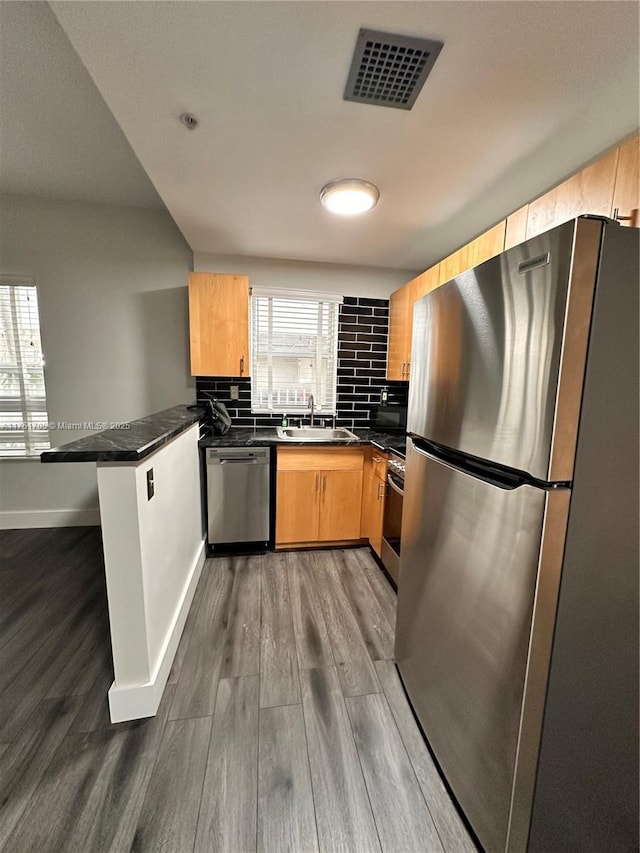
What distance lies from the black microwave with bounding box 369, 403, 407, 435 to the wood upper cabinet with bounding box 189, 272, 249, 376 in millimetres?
1313

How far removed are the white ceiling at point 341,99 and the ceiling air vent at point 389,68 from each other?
0.09 feet

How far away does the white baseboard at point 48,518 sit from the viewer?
2807mm

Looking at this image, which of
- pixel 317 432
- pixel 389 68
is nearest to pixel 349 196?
pixel 389 68

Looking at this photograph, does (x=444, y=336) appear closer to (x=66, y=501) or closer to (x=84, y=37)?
(x=84, y=37)

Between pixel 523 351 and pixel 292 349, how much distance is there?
2.44 metres

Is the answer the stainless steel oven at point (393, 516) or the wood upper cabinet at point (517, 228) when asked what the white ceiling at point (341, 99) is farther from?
the stainless steel oven at point (393, 516)

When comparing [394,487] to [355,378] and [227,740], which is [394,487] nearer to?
[355,378]

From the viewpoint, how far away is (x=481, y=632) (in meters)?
0.93

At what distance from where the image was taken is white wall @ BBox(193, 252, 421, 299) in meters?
2.80

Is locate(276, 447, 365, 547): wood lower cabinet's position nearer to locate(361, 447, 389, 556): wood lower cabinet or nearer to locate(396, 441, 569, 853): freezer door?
locate(361, 447, 389, 556): wood lower cabinet

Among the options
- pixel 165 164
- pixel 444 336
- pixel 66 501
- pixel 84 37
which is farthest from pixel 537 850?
pixel 66 501

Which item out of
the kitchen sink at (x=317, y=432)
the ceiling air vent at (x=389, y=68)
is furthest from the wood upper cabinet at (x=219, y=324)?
the ceiling air vent at (x=389, y=68)

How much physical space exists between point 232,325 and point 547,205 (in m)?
2.10

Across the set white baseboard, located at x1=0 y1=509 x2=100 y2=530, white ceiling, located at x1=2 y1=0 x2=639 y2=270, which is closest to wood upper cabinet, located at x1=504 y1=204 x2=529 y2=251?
white ceiling, located at x1=2 y1=0 x2=639 y2=270
